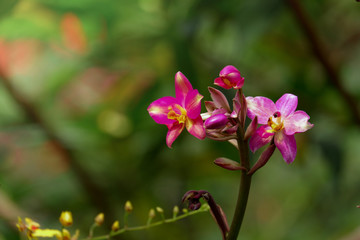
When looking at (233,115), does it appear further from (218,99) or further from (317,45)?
(317,45)

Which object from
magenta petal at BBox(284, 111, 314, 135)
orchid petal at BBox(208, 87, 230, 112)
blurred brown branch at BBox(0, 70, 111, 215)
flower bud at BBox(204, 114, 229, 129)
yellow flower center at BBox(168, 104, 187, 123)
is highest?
orchid petal at BBox(208, 87, 230, 112)

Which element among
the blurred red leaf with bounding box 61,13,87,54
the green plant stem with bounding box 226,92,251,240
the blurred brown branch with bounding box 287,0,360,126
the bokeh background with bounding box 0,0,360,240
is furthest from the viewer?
the blurred red leaf with bounding box 61,13,87,54

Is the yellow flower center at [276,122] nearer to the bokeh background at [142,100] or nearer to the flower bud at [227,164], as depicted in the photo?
the flower bud at [227,164]

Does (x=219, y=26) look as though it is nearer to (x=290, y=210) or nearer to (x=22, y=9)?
(x=22, y=9)

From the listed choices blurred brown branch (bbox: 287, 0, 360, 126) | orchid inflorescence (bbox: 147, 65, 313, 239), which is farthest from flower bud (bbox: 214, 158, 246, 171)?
blurred brown branch (bbox: 287, 0, 360, 126)

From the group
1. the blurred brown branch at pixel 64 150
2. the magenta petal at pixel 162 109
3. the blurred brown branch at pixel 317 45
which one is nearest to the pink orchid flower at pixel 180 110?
the magenta petal at pixel 162 109

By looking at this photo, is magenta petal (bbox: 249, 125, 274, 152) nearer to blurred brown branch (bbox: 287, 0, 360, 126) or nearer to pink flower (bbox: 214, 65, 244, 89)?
pink flower (bbox: 214, 65, 244, 89)

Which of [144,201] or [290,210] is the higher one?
[144,201]

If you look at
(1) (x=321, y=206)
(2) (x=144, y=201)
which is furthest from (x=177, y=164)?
(1) (x=321, y=206)

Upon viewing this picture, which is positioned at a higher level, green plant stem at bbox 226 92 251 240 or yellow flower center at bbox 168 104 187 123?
yellow flower center at bbox 168 104 187 123
